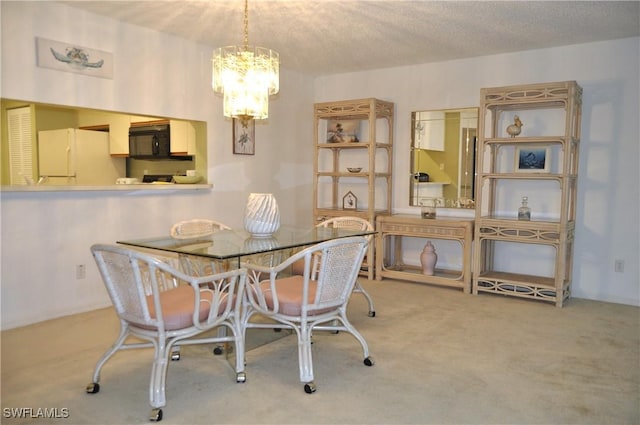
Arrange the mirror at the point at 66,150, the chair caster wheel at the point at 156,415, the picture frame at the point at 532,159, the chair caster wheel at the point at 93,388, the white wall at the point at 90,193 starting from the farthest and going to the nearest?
the mirror at the point at 66,150 → the picture frame at the point at 532,159 → the white wall at the point at 90,193 → the chair caster wheel at the point at 93,388 → the chair caster wheel at the point at 156,415

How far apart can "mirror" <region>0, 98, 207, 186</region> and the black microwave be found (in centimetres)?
9

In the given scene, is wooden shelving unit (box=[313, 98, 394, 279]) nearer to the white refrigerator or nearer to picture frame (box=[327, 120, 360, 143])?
picture frame (box=[327, 120, 360, 143])

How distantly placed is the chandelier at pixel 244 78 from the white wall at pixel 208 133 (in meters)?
1.41

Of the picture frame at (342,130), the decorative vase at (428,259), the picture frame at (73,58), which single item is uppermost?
the picture frame at (73,58)

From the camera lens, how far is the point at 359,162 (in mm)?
5891

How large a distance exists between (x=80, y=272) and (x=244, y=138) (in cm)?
215

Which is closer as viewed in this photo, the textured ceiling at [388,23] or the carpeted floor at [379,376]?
the carpeted floor at [379,376]

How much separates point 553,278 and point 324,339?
2.51 metres

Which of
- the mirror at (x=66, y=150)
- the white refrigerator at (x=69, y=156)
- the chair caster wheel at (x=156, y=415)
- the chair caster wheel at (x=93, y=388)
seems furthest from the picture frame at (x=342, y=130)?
the chair caster wheel at (x=156, y=415)

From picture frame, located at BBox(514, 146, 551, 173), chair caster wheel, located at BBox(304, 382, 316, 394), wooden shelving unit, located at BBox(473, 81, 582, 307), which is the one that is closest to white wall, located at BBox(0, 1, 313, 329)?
chair caster wheel, located at BBox(304, 382, 316, 394)

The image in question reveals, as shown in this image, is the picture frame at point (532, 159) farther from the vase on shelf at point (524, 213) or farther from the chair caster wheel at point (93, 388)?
the chair caster wheel at point (93, 388)

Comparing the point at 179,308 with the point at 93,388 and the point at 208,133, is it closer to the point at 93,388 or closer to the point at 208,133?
the point at 93,388

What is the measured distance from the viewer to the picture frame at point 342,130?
18.7ft

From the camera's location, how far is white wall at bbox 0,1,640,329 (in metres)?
3.55
